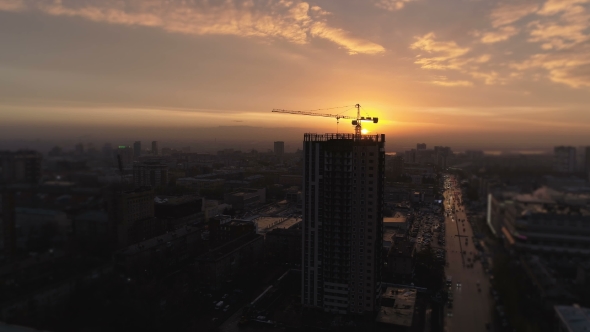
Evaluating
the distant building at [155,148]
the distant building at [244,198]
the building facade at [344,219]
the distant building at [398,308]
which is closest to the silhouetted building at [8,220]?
the building facade at [344,219]

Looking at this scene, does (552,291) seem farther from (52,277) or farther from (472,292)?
(52,277)

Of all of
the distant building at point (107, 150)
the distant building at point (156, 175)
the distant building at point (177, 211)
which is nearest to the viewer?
the distant building at point (107, 150)

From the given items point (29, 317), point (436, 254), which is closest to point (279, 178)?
point (436, 254)

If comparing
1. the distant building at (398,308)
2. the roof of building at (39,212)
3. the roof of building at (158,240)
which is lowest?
the distant building at (398,308)

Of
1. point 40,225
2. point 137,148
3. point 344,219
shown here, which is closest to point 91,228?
point 40,225

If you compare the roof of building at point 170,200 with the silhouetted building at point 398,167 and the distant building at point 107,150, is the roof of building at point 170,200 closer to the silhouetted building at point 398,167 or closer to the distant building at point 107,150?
the silhouetted building at point 398,167

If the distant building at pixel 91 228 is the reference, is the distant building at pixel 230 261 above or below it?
below

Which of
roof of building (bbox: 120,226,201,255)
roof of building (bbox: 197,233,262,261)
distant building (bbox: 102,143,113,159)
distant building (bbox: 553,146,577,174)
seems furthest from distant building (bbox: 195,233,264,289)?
distant building (bbox: 553,146,577,174)
